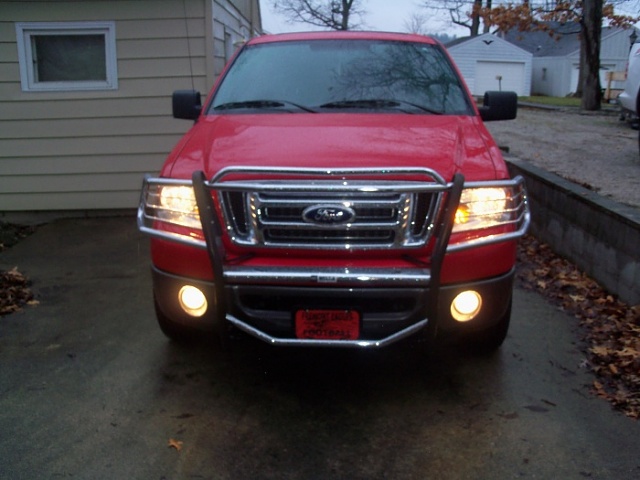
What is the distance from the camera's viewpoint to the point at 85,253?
7.09 metres

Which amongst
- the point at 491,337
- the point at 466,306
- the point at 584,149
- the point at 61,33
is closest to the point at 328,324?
the point at 466,306

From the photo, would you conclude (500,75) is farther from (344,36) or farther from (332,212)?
(332,212)

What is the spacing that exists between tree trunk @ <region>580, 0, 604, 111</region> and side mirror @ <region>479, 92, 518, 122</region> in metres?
18.9

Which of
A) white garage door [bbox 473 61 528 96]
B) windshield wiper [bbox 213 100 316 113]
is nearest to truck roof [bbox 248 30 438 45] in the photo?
windshield wiper [bbox 213 100 316 113]

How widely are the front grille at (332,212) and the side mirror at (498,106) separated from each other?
1978 mm

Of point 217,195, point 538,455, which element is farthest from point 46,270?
point 538,455

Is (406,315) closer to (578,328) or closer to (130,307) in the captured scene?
(578,328)

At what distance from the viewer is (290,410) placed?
378 cm

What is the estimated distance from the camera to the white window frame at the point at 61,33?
814 centimetres

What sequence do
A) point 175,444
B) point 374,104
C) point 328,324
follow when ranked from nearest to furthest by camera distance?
point 175,444 < point 328,324 < point 374,104

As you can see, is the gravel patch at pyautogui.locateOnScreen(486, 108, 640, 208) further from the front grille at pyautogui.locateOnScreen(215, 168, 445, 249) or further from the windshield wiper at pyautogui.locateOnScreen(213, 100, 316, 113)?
the front grille at pyautogui.locateOnScreen(215, 168, 445, 249)

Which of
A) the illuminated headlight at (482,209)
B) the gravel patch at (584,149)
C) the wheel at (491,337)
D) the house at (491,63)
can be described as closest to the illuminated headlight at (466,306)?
the illuminated headlight at (482,209)

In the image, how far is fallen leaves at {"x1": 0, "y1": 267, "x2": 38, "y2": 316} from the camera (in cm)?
548

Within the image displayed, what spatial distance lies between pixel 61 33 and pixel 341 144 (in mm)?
5671
